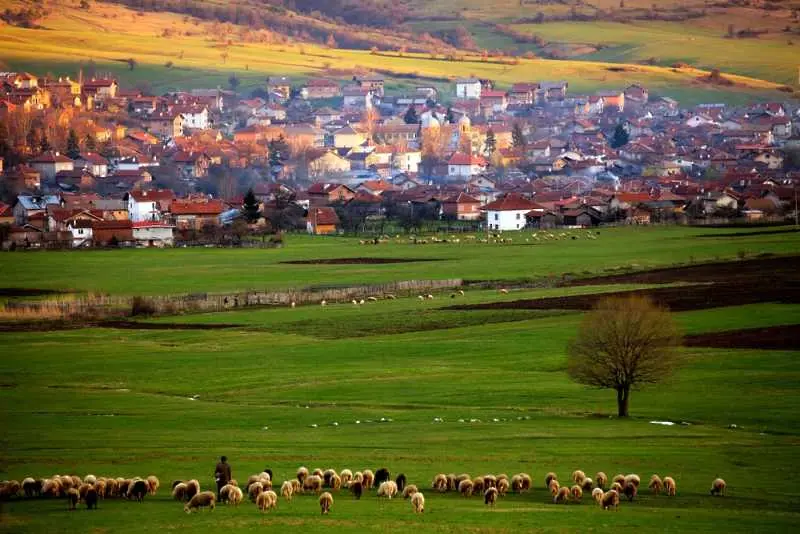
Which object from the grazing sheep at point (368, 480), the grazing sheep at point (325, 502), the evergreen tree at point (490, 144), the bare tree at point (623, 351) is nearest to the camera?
the grazing sheep at point (325, 502)

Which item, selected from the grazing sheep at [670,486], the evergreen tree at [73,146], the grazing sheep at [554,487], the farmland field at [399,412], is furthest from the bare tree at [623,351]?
the evergreen tree at [73,146]

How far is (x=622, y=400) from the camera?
42.8 m

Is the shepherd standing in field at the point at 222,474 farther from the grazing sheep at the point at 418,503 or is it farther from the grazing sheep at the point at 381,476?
the grazing sheep at the point at 418,503

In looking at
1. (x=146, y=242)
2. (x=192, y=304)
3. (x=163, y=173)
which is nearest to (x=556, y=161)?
(x=163, y=173)

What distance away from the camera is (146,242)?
4368 inches

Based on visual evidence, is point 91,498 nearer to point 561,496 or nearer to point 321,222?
point 561,496

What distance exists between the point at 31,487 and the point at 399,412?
47.4 ft

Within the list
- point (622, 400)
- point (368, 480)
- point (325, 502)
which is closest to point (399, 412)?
point (622, 400)

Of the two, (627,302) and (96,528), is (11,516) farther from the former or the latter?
(627,302)

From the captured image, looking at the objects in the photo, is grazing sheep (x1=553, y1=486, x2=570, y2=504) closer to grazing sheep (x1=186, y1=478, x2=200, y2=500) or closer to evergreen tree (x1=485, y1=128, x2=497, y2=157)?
grazing sheep (x1=186, y1=478, x2=200, y2=500)

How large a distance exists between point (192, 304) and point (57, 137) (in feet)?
336

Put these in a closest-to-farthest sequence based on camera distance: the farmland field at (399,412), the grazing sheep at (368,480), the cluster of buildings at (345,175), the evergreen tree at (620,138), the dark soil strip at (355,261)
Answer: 1. the farmland field at (399,412)
2. the grazing sheep at (368,480)
3. the dark soil strip at (355,261)
4. the cluster of buildings at (345,175)
5. the evergreen tree at (620,138)

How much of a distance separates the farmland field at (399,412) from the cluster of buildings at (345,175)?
45525 mm

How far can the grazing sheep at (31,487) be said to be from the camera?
30.1 metres
